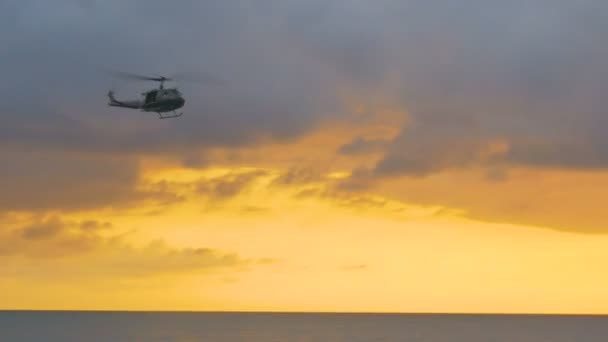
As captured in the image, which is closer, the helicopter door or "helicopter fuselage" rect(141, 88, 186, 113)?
"helicopter fuselage" rect(141, 88, 186, 113)

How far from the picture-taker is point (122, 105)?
9862 centimetres

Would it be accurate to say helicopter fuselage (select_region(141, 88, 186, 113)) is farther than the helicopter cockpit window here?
No

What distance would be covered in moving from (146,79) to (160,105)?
2935 mm

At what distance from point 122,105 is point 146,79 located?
805 cm

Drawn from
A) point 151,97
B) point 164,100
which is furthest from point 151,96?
Answer: point 164,100

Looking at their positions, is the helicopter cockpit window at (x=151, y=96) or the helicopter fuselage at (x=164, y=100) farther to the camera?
the helicopter cockpit window at (x=151, y=96)

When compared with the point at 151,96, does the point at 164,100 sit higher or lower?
lower

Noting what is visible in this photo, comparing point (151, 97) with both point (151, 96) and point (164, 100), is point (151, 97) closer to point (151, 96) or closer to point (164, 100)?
point (151, 96)

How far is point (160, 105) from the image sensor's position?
91.9m

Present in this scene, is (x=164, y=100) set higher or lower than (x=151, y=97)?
lower

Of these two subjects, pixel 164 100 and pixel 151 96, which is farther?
pixel 151 96

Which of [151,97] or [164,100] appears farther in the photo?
[151,97]

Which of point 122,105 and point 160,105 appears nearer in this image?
point 160,105

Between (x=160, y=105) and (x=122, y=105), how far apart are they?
844 centimetres
